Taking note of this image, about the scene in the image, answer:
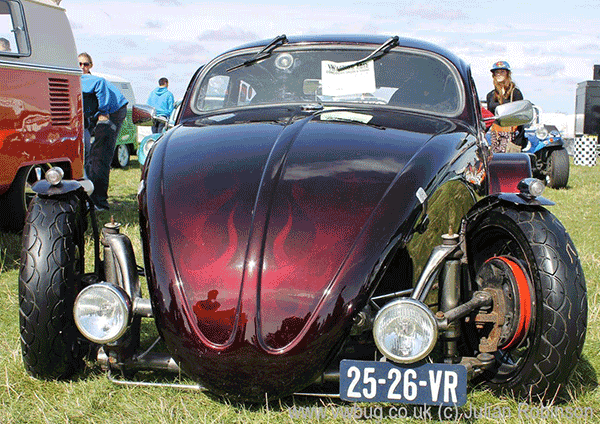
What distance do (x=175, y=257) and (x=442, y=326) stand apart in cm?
105

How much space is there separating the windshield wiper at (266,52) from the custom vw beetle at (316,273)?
107 centimetres

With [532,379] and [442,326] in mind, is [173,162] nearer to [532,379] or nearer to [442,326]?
[442,326]

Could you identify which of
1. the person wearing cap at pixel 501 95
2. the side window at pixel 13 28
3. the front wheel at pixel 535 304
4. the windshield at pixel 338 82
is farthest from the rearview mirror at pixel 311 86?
the person wearing cap at pixel 501 95

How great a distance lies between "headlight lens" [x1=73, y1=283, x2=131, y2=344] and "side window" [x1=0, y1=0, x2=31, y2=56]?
4.15m

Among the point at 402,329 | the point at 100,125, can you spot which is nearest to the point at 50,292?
the point at 402,329

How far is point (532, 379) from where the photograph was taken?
286 centimetres

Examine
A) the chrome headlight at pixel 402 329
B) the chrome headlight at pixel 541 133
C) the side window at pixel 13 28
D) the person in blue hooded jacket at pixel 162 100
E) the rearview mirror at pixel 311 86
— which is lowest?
the chrome headlight at pixel 541 133

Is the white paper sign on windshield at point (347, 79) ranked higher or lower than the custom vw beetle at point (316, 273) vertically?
higher

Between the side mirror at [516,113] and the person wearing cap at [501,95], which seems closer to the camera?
the side mirror at [516,113]

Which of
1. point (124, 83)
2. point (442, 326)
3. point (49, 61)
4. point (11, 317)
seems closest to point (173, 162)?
point (442, 326)

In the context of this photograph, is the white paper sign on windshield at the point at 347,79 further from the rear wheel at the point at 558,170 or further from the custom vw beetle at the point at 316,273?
the rear wheel at the point at 558,170

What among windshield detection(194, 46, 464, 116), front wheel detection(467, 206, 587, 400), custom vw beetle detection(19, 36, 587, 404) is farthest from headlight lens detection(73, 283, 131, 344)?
windshield detection(194, 46, 464, 116)

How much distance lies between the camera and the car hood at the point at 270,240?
2.59 meters

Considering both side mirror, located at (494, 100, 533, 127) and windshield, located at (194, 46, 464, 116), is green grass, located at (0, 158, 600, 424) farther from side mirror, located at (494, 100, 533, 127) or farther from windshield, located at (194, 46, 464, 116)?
windshield, located at (194, 46, 464, 116)
